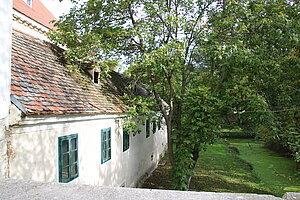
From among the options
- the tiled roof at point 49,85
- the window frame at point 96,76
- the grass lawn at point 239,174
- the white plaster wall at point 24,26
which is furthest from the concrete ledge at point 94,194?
the white plaster wall at point 24,26

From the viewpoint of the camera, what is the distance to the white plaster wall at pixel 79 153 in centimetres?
443

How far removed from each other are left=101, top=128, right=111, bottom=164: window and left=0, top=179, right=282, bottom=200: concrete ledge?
16.6ft

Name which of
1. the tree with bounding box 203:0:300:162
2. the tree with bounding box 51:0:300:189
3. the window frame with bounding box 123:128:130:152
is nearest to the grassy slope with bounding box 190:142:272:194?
the tree with bounding box 51:0:300:189

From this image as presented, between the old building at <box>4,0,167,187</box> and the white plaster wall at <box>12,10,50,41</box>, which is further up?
the white plaster wall at <box>12,10,50,41</box>

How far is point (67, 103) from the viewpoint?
6.17m

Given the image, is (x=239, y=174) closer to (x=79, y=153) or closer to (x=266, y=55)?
(x=266, y=55)

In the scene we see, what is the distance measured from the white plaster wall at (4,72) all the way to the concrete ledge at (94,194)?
107 cm

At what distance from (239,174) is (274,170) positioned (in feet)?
9.04

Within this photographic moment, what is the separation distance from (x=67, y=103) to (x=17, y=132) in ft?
6.56

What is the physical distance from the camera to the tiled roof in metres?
5.03

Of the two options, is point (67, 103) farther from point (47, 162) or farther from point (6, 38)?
point (6, 38)

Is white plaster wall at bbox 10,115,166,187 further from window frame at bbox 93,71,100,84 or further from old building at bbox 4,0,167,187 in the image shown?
window frame at bbox 93,71,100,84

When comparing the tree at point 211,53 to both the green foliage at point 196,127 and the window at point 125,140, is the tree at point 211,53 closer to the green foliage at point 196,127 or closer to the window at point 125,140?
the green foliage at point 196,127

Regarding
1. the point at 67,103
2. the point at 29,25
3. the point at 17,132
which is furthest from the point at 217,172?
the point at 29,25
